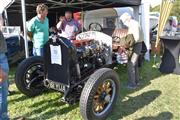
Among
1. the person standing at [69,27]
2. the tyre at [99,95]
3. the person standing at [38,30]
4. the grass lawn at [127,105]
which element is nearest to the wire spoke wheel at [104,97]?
the tyre at [99,95]

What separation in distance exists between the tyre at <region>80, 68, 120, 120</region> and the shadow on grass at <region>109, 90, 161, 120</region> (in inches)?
8.5

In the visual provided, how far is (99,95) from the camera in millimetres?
4352

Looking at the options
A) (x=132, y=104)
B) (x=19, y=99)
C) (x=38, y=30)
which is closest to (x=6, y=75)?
(x=19, y=99)

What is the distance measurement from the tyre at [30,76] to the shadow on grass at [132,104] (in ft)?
5.27

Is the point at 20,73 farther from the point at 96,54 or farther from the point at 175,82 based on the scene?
the point at 175,82

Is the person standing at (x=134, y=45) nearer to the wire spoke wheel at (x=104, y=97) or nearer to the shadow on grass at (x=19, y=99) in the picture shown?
the wire spoke wheel at (x=104, y=97)

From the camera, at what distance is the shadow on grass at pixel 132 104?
462cm

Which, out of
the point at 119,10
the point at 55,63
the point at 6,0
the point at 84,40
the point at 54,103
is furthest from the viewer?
the point at 119,10

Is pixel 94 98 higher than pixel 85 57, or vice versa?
pixel 85 57

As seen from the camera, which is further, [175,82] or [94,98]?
[175,82]

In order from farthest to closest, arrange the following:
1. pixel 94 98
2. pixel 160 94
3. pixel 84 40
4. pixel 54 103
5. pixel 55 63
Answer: pixel 84 40
pixel 160 94
pixel 54 103
pixel 55 63
pixel 94 98

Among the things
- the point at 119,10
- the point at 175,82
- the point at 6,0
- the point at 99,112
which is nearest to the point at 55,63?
the point at 99,112

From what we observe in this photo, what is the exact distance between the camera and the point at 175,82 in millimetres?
A: 6477

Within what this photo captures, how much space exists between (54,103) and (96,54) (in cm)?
140
